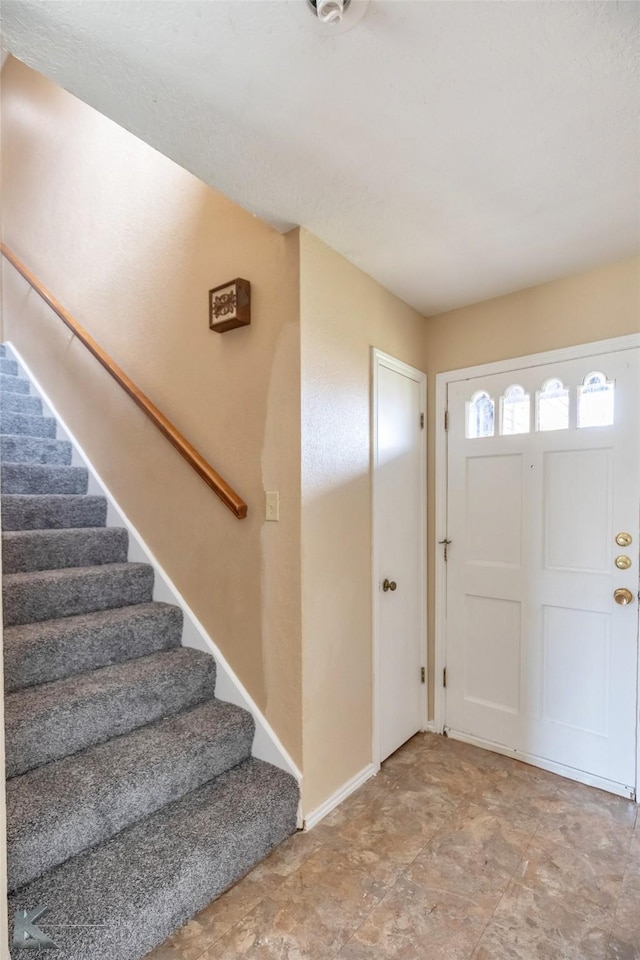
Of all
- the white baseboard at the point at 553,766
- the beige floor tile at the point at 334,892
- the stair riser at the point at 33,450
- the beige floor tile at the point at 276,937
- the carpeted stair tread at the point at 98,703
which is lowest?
the white baseboard at the point at 553,766

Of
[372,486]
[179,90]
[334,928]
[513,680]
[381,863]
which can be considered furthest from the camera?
[513,680]

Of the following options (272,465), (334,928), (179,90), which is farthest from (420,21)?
(334,928)

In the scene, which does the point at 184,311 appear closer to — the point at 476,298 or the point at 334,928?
the point at 476,298

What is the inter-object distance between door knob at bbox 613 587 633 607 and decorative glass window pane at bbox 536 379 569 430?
76 centimetres

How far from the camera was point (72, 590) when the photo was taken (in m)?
2.17

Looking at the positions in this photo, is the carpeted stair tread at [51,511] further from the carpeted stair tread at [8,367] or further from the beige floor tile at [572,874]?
the beige floor tile at [572,874]

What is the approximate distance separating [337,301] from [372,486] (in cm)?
83

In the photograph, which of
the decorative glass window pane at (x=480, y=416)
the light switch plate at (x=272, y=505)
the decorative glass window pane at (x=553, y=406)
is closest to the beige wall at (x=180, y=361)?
the light switch plate at (x=272, y=505)

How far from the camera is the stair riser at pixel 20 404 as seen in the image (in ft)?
10.2

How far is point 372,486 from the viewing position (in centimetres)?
225

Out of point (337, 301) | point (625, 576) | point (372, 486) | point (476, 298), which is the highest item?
point (476, 298)

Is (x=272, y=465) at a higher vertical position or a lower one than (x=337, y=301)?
lower
